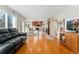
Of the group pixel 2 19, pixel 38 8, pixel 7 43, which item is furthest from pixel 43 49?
pixel 38 8

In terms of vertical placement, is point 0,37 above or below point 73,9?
below

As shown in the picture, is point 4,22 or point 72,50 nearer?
point 72,50

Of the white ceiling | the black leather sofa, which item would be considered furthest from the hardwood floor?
the white ceiling

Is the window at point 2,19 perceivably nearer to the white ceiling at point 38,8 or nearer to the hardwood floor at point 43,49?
the white ceiling at point 38,8

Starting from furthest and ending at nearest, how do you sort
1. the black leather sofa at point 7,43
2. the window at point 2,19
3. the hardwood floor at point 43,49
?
the window at point 2,19 < the hardwood floor at point 43,49 < the black leather sofa at point 7,43

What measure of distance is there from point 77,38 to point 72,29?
1319 mm

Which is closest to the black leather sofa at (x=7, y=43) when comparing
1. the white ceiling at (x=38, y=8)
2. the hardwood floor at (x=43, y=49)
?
the hardwood floor at (x=43, y=49)

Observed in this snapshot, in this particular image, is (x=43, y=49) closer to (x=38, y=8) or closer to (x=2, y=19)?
(x=2, y=19)

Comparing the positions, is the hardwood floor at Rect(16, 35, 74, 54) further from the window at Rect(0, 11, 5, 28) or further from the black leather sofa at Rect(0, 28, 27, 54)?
the window at Rect(0, 11, 5, 28)

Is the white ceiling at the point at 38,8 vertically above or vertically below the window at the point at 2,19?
above

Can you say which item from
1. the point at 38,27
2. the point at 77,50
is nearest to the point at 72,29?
the point at 77,50

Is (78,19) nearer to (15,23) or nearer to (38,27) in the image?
(15,23)
